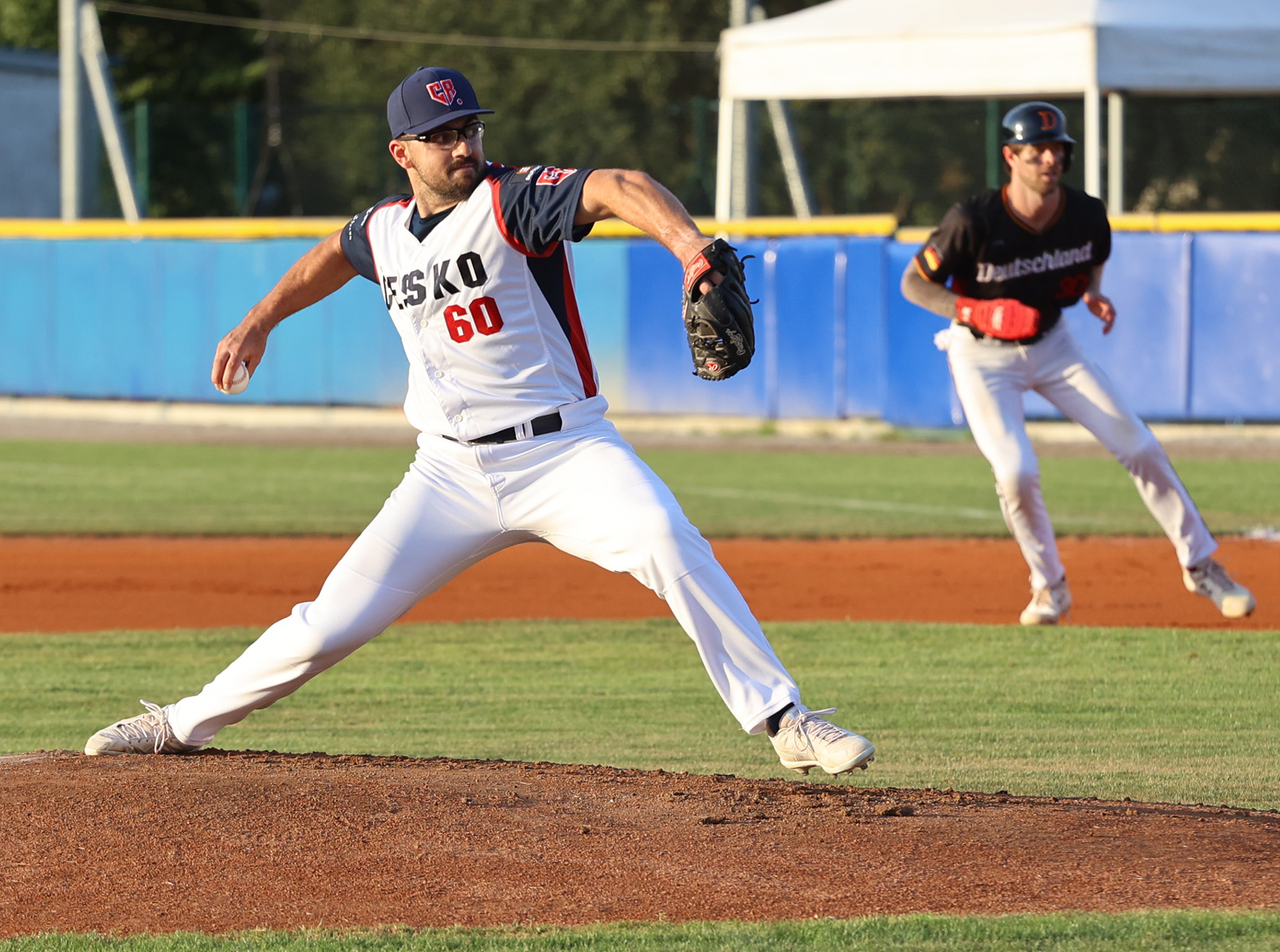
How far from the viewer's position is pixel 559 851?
13.3 feet

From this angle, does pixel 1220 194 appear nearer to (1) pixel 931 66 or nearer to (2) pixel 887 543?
(1) pixel 931 66

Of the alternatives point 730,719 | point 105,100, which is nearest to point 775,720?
point 730,719

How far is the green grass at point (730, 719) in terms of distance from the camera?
221 inches

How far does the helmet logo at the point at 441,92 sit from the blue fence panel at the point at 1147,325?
1379 centimetres

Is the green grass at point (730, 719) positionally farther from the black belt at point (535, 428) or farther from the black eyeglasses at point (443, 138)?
the black eyeglasses at point (443, 138)

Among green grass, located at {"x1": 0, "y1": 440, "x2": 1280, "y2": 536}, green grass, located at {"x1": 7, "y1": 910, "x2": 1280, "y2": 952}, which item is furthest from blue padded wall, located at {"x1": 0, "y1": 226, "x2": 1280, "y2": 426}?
green grass, located at {"x1": 7, "y1": 910, "x2": 1280, "y2": 952}

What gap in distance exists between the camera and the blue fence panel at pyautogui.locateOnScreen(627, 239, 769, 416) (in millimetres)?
19656

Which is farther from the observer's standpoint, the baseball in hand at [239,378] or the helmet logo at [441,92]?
the baseball in hand at [239,378]

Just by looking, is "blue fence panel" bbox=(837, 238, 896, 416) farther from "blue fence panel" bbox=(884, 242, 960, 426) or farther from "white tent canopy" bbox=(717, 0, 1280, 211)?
"white tent canopy" bbox=(717, 0, 1280, 211)

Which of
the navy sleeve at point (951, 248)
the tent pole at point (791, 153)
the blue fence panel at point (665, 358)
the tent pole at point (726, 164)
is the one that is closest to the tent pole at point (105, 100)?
the tent pole at point (726, 164)

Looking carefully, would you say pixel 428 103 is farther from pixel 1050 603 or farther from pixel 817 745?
pixel 1050 603

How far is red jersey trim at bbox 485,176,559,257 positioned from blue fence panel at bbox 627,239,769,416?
1504 centimetres

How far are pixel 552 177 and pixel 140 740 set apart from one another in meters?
1.94

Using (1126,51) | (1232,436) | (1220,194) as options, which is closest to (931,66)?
(1126,51)
